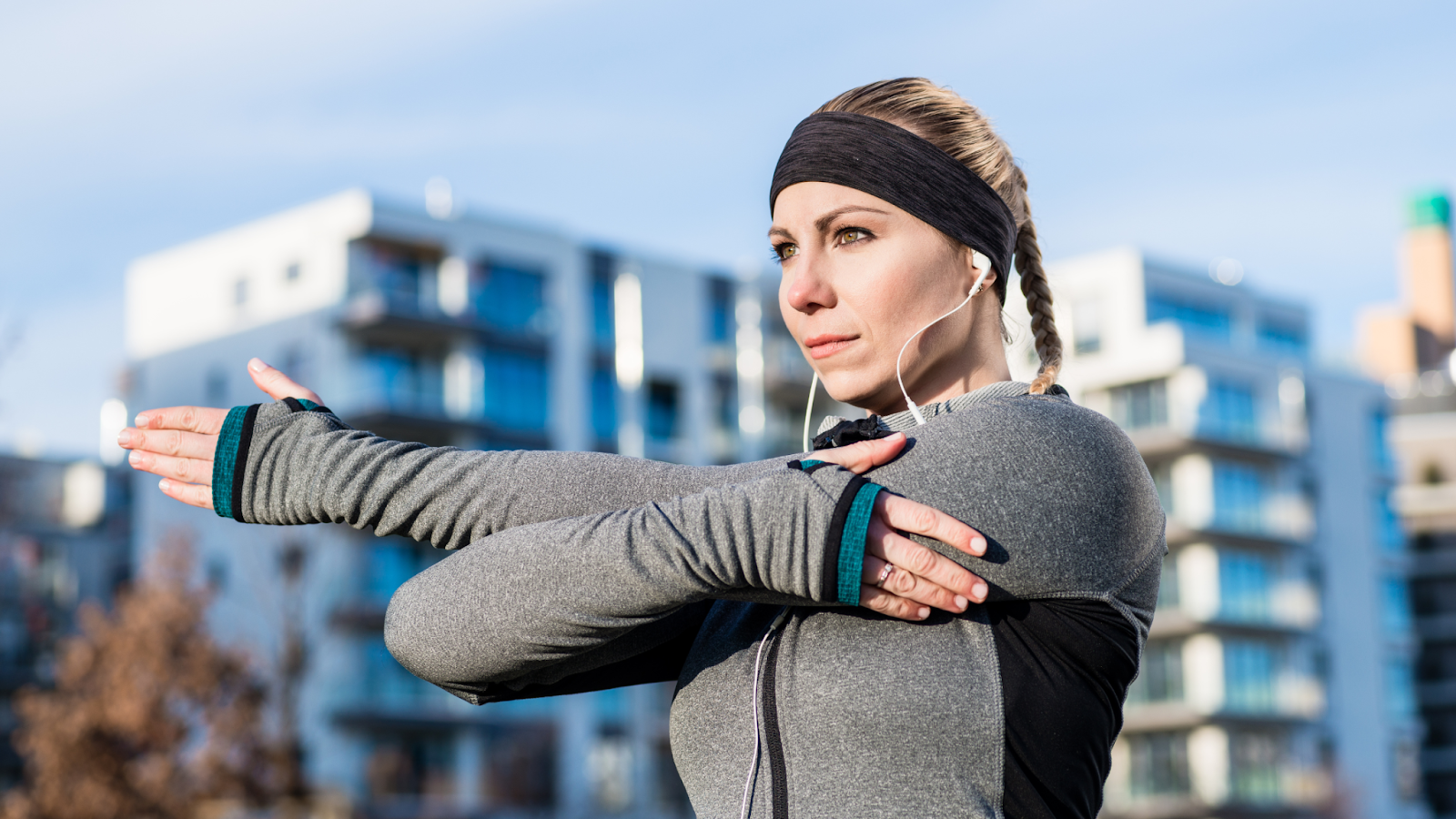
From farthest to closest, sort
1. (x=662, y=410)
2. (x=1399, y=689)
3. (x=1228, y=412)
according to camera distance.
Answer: (x=1399, y=689)
(x=1228, y=412)
(x=662, y=410)

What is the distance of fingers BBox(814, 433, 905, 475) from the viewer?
6.08 ft

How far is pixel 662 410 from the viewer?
138ft

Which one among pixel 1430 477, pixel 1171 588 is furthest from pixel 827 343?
pixel 1430 477

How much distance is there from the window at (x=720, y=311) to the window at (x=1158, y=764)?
16042 millimetres

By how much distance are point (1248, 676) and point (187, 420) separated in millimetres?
48560

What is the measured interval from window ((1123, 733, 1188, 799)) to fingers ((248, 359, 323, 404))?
152 feet

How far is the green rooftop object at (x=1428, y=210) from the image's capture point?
84.4 m

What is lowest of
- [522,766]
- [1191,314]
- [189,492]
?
[522,766]

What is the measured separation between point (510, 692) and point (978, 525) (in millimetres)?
604

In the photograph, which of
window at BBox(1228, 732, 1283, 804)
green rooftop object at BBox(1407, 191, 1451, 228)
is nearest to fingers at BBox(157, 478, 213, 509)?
window at BBox(1228, 732, 1283, 804)

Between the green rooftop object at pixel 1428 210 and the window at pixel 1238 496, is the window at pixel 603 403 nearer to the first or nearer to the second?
the window at pixel 1238 496

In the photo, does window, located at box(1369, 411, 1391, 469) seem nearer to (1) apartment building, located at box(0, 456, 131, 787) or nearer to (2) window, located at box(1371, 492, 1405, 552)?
(2) window, located at box(1371, 492, 1405, 552)

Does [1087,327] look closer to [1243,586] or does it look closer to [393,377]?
[1243,586]

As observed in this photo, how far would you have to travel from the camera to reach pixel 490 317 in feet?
128
